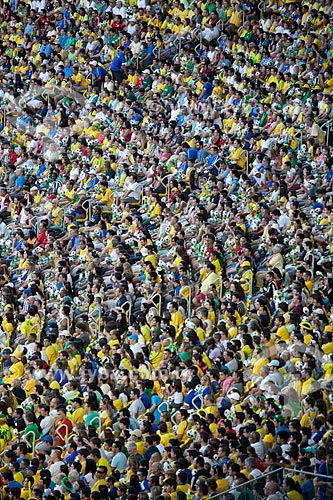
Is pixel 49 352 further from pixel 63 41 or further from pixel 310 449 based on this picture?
pixel 63 41

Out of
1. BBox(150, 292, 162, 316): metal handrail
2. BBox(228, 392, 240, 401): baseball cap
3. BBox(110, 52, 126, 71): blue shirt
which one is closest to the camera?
BBox(228, 392, 240, 401): baseball cap

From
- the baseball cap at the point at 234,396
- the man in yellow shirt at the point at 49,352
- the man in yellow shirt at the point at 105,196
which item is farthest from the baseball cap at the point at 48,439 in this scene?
the man in yellow shirt at the point at 105,196

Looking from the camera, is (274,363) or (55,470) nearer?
(55,470)

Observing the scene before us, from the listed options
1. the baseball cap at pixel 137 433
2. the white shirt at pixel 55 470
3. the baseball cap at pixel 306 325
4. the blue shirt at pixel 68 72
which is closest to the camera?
the white shirt at pixel 55 470

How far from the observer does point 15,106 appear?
29.5 metres

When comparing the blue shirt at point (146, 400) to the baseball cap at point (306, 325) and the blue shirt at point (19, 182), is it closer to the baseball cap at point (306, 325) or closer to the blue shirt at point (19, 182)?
the baseball cap at point (306, 325)

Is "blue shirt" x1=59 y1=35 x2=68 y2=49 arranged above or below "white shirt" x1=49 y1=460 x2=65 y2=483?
above

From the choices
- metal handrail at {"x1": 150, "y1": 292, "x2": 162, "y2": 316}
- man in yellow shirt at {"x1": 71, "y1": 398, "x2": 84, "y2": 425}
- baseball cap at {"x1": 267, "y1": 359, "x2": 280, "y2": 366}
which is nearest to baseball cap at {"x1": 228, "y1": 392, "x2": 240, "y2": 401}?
baseball cap at {"x1": 267, "y1": 359, "x2": 280, "y2": 366}

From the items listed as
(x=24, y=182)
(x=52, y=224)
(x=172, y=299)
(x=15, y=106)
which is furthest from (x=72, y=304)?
(x=15, y=106)

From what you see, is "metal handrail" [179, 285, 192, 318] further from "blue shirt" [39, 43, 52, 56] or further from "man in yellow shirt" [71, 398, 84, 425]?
"blue shirt" [39, 43, 52, 56]

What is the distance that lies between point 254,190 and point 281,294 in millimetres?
3300

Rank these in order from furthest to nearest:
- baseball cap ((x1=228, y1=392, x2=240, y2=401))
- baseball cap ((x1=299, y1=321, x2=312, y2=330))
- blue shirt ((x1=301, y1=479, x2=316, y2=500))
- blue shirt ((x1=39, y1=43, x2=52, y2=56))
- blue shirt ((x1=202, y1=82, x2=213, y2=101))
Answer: blue shirt ((x1=39, y1=43, x2=52, y2=56))
blue shirt ((x1=202, y1=82, x2=213, y2=101))
baseball cap ((x1=299, y1=321, x2=312, y2=330))
baseball cap ((x1=228, y1=392, x2=240, y2=401))
blue shirt ((x1=301, y1=479, x2=316, y2=500))

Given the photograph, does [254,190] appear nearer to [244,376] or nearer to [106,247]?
[106,247]

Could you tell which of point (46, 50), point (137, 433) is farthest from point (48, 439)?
point (46, 50)
